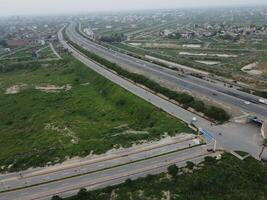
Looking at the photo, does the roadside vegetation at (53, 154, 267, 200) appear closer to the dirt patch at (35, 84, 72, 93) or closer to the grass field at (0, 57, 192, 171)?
the grass field at (0, 57, 192, 171)

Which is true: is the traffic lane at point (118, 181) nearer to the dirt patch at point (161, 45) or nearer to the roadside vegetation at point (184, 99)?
the roadside vegetation at point (184, 99)

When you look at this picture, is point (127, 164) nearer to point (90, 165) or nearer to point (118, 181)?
point (118, 181)

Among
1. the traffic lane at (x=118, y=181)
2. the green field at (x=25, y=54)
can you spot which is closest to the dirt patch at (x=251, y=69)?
the traffic lane at (x=118, y=181)

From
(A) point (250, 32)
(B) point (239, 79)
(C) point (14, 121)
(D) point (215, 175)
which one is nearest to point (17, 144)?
(C) point (14, 121)

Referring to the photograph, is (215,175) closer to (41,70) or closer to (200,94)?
(200,94)

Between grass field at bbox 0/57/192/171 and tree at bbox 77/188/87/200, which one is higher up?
tree at bbox 77/188/87/200

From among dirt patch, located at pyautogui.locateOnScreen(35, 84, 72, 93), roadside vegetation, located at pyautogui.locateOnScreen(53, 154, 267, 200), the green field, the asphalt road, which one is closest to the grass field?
dirt patch, located at pyautogui.locateOnScreen(35, 84, 72, 93)
